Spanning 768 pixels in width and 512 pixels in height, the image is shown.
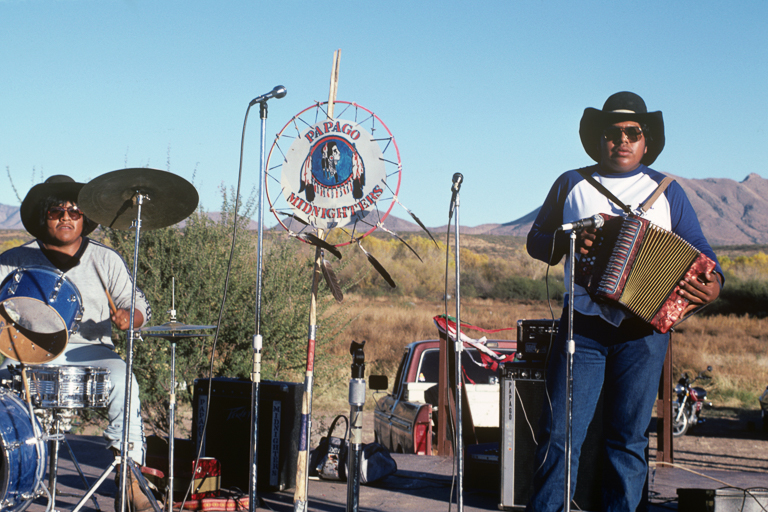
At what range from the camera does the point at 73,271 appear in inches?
184

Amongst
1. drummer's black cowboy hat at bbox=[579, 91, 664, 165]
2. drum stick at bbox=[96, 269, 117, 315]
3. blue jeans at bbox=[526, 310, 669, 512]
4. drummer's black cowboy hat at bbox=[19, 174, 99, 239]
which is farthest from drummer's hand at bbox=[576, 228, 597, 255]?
drummer's black cowboy hat at bbox=[19, 174, 99, 239]

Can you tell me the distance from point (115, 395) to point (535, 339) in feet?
8.83

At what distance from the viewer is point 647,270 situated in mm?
3201

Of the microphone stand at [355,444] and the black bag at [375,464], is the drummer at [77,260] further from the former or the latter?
the black bag at [375,464]

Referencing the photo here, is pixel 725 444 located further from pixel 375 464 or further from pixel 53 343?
pixel 53 343

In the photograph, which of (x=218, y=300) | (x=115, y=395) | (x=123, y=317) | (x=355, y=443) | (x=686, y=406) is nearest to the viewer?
(x=355, y=443)

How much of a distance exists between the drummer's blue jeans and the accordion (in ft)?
9.39

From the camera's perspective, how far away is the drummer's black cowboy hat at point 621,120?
3510 mm

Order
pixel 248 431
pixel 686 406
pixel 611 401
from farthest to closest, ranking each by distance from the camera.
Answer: pixel 686 406 → pixel 248 431 → pixel 611 401

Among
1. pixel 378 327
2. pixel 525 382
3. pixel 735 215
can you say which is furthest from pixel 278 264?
pixel 735 215

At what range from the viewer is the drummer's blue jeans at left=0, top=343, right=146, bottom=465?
4348 mm

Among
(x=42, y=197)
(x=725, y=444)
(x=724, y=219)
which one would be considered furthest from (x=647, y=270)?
(x=724, y=219)

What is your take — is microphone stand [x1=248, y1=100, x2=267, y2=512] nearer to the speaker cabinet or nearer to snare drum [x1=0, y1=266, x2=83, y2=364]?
snare drum [x1=0, y1=266, x2=83, y2=364]

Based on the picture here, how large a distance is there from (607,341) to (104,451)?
522 centimetres
